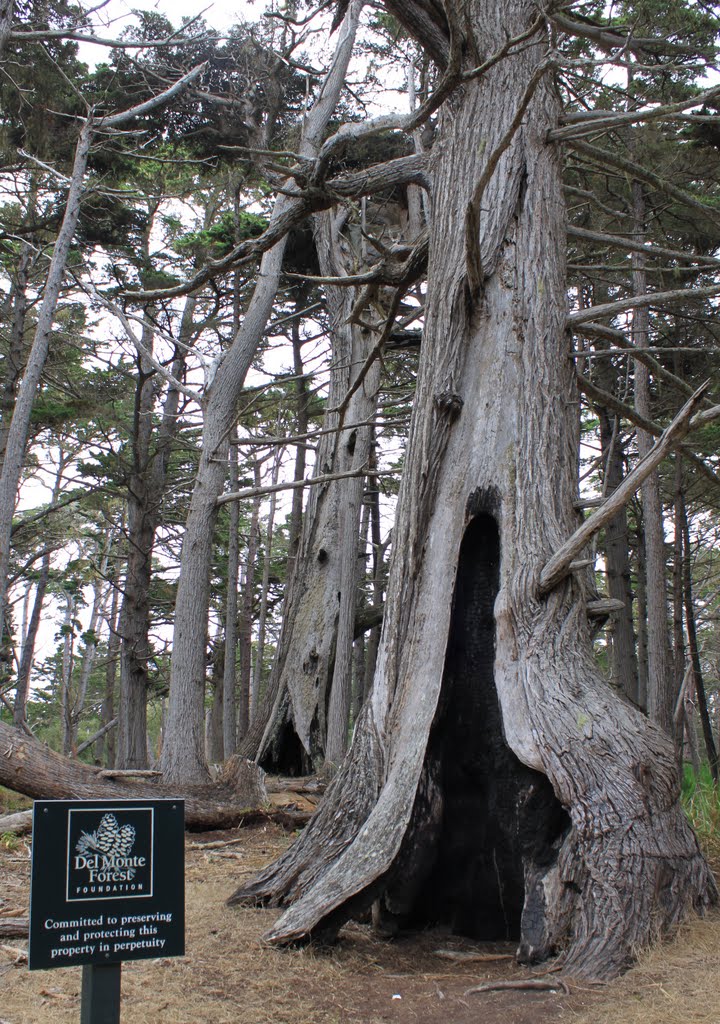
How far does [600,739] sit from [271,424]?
17.0m

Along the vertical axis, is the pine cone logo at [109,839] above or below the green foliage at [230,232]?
below

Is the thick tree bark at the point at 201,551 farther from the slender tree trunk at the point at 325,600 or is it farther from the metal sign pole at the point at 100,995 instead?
Answer: the metal sign pole at the point at 100,995

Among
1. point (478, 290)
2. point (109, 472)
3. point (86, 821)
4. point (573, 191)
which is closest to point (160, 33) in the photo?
point (109, 472)

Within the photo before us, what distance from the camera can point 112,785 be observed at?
8.16 m

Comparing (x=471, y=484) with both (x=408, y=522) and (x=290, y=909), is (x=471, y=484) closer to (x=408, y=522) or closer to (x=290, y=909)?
(x=408, y=522)

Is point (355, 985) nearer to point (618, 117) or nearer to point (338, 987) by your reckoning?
point (338, 987)

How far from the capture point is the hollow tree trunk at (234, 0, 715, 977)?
168 inches

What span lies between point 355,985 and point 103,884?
179 centimetres

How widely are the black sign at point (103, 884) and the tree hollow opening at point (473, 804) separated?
2.08 meters

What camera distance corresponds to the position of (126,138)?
46.8 feet

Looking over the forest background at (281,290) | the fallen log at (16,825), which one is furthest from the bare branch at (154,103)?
the fallen log at (16,825)

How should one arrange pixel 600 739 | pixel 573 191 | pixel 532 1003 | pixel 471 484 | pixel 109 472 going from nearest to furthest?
pixel 532 1003 < pixel 600 739 < pixel 471 484 < pixel 573 191 < pixel 109 472

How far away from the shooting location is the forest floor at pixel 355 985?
3.53 meters

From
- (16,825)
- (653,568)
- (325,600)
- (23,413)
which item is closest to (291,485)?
(325,600)
